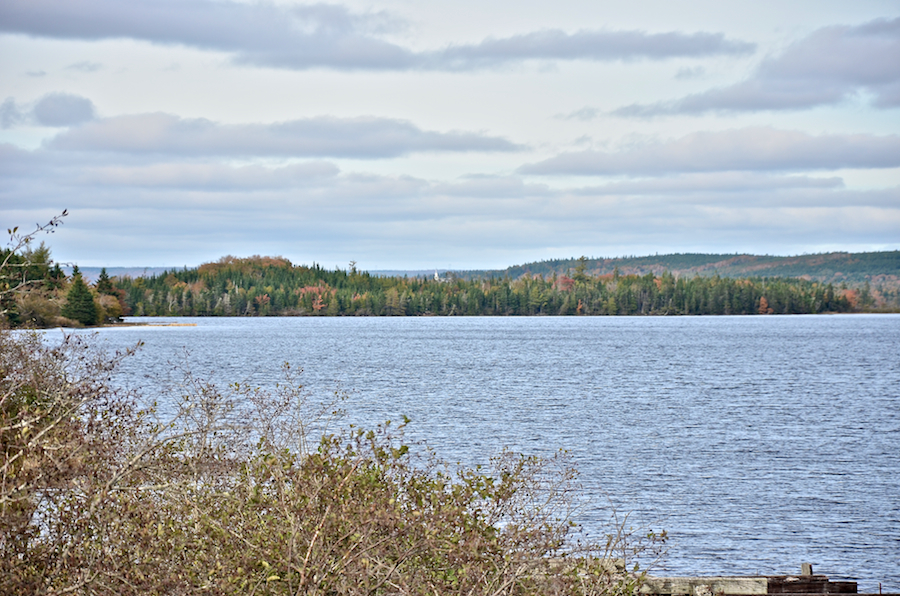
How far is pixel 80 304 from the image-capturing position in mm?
129625

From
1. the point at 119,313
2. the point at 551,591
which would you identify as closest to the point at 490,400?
the point at 551,591

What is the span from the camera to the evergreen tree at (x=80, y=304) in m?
126

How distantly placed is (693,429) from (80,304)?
106515mm

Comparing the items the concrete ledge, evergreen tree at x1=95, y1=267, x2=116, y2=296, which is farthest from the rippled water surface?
evergreen tree at x1=95, y1=267, x2=116, y2=296

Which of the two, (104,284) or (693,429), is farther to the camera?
(104,284)

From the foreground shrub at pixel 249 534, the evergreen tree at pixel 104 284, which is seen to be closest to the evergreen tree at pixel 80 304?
the evergreen tree at pixel 104 284

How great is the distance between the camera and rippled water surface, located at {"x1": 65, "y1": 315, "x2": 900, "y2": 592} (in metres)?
24.6

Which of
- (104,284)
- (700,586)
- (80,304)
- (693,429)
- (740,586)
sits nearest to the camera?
(700,586)

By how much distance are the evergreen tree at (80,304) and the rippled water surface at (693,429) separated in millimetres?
24639

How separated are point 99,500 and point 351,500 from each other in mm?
2648

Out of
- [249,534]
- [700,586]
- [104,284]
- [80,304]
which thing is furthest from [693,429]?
[104,284]

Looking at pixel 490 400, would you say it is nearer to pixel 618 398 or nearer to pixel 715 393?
pixel 618 398

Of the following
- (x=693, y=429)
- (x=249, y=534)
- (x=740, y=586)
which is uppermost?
(x=249, y=534)

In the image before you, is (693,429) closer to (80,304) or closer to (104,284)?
(80,304)
